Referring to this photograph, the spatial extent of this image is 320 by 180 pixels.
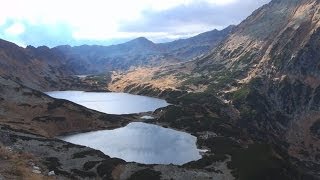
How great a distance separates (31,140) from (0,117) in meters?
47.9

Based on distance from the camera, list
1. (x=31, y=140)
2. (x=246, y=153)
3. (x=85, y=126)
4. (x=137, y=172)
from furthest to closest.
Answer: (x=85, y=126)
(x=31, y=140)
(x=246, y=153)
(x=137, y=172)

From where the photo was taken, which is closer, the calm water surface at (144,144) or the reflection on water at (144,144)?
the calm water surface at (144,144)

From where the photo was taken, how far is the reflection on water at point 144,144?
14612 cm

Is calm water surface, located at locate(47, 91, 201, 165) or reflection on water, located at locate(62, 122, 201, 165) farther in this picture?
reflection on water, located at locate(62, 122, 201, 165)

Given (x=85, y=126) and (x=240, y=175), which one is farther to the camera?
(x=85, y=126)

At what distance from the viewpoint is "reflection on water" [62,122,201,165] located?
146125 millimetres

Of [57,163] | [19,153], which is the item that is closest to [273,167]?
[57,163]

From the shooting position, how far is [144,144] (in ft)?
551

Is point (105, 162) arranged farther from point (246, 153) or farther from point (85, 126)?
point (85, 126)

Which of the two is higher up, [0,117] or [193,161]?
[0,117]

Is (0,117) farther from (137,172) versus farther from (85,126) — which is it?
(137,172)

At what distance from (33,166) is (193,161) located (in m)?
49.8

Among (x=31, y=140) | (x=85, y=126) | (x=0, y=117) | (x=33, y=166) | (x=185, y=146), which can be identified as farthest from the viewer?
(x=85, y=126)

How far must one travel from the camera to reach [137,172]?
10994 centimetres
